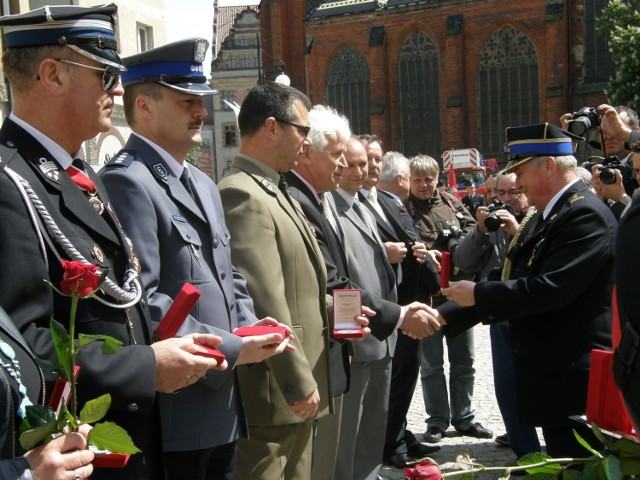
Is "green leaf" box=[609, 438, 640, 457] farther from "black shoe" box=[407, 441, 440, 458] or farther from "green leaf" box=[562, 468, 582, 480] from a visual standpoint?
"black shoe" box=[407, 441, 440, 458]

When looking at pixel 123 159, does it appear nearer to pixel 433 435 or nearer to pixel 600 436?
pixel 600 436

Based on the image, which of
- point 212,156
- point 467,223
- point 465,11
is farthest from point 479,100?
point 467,223

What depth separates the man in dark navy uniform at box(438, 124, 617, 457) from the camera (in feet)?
14.6

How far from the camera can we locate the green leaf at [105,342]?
6.97 ft

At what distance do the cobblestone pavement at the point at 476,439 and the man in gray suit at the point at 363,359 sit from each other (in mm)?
579

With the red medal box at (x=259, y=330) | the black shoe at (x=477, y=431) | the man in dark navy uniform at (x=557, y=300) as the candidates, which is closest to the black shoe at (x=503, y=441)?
the black shoe at (x=477, y=431)

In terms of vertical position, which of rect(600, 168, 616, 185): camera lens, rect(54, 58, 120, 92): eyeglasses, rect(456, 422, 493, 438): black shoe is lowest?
rect(456, 422, 493, 438): black shoe

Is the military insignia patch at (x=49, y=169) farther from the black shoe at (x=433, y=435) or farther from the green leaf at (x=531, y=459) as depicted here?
the black shoe at (x=433, y=435)

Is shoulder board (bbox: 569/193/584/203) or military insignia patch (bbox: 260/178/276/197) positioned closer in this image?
military insignia patch (bbox: 260/178/276/197)

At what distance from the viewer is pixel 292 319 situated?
13.6 ft

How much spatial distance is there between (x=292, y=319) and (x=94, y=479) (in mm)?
1633

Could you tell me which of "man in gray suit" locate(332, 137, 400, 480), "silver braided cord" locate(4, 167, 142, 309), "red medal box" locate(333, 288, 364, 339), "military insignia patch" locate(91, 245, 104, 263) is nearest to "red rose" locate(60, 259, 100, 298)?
"silver braided cord" locate(4, 167, 142, 309)

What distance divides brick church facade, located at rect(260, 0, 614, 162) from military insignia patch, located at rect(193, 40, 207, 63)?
42.4 meters

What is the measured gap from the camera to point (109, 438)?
207cm
